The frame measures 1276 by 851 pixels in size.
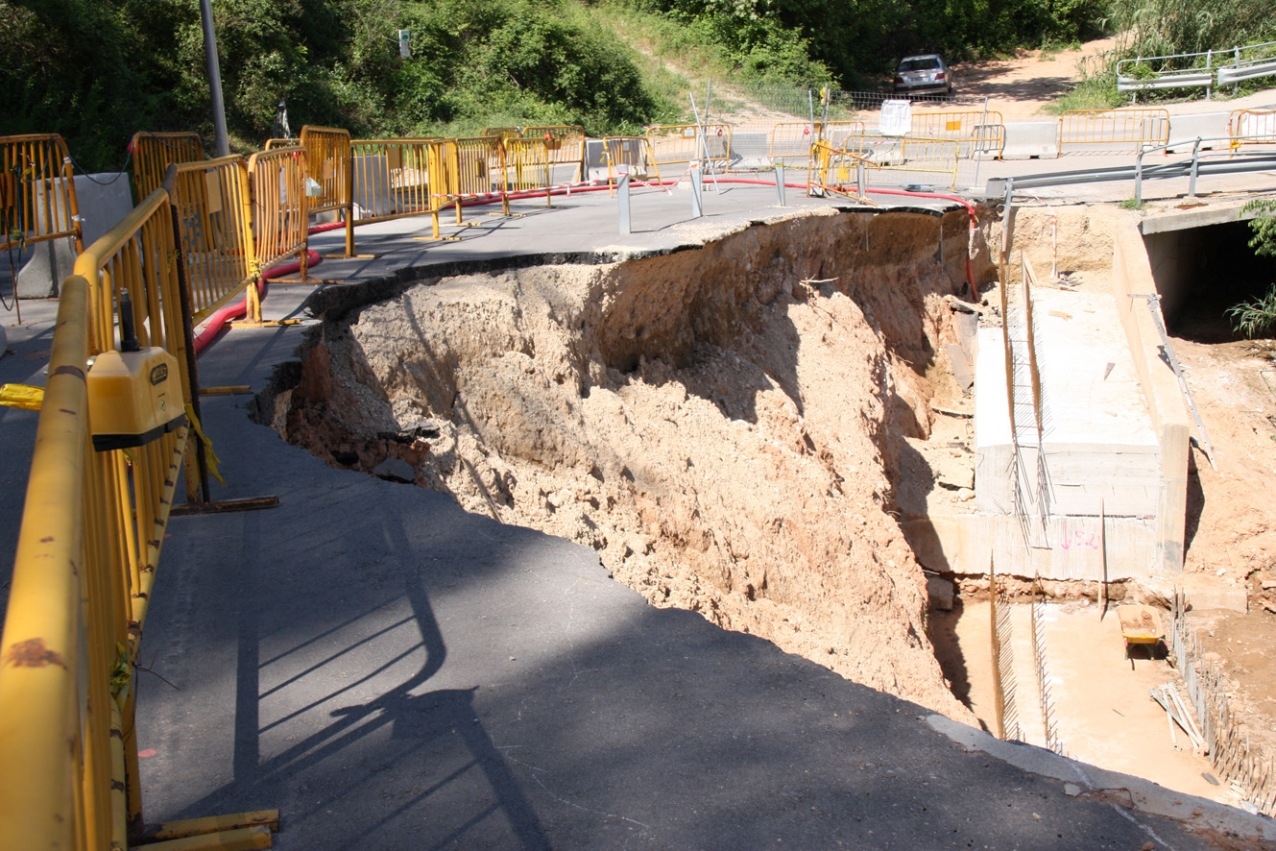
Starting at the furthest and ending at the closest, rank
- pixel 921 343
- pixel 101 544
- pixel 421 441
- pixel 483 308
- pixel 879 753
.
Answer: pixel 921 343
pixel 483 308
pixel 421 441
pixel 879 753
pixel 101 544

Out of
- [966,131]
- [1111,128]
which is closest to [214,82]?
[966,131]

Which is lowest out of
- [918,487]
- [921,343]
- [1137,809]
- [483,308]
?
[918,487]

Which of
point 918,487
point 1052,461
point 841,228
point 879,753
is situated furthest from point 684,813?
point 841,228

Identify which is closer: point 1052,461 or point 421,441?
point 421,441

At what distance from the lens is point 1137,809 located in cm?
312

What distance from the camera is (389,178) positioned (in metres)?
14.0

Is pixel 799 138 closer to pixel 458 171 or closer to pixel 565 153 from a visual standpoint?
pixel 565 153

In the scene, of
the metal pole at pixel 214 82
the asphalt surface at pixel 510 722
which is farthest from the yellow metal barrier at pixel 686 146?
the asphalt surface at pixel 510 722

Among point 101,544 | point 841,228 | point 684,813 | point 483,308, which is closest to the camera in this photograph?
point 101,544

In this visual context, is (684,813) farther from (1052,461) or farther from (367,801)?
(1052,461)

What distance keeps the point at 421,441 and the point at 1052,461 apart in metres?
9.02

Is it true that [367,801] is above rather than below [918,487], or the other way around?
above

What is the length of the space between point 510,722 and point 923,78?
4152 cm

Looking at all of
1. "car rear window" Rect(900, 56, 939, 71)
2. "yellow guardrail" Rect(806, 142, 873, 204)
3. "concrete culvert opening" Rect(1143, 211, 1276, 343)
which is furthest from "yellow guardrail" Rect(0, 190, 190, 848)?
"car rear window" Rect(900, 56, 939, 71)
